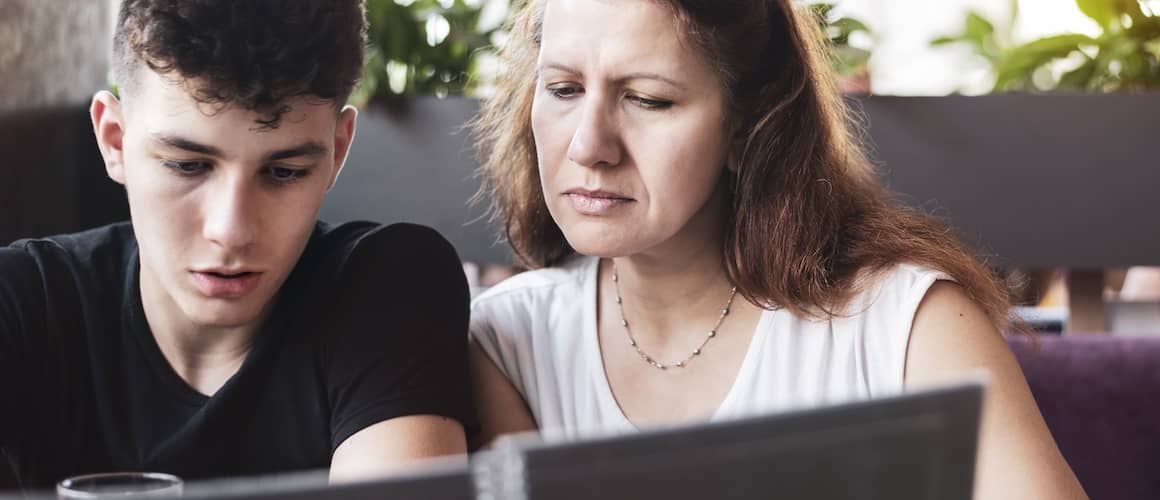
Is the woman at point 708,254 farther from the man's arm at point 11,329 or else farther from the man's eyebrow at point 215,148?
the man's arm at point 11,329

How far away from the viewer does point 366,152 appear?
2541 millimetres

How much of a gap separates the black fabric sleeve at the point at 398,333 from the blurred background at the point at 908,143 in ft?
3.09

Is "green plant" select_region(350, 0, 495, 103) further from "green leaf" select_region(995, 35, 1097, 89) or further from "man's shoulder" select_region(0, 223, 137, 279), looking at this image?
"green leaf" select_region(995, 35, 1097, 89)

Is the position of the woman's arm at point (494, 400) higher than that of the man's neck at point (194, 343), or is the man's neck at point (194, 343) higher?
the man's neck at point (194, 343)

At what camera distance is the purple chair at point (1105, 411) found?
5.82 ft

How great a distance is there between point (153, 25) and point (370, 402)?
456 mm

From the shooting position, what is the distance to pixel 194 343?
1374 millimetres

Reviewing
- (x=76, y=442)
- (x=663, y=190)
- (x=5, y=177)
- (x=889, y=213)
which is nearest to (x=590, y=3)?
(x=663, y=190)

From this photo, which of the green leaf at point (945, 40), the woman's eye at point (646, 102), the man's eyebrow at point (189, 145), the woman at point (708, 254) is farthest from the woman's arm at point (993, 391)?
the green leaf at point (945, 40)

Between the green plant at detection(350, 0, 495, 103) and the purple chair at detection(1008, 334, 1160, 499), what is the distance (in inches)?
51.6

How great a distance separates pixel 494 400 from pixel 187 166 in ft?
1.64

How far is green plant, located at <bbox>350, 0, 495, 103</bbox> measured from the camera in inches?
102

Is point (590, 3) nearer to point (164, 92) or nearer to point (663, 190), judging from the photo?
point (663, 190)

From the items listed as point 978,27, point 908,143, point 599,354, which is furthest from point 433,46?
point 978,27
